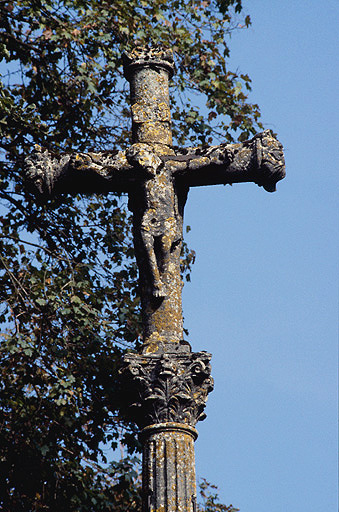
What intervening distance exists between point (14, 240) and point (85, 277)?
3.62ft

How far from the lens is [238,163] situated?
6809mm

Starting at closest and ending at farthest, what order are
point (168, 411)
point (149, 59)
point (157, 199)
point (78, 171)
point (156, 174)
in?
point (168, 411), point (157, 199), point (156, 174), point (78, 171), point (149, 59)

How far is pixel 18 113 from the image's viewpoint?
11438 millimetres

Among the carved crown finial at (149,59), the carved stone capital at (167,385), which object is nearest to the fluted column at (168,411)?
the carved stone capital at (167,385)

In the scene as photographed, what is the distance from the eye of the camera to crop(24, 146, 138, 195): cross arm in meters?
6.82

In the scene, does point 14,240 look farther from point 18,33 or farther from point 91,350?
point 18,33

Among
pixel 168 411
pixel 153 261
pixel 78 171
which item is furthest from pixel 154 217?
pixel 168 411

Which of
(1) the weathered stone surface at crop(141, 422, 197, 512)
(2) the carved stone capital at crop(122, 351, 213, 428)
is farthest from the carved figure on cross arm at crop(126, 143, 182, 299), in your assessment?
(1) the weathered stone surface at crop(141, 422, 197, 512)

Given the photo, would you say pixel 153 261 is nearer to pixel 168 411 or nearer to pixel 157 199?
pixel 157 199

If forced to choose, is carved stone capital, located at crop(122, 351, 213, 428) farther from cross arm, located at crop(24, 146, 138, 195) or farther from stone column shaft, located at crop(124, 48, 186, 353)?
cross arm, located at crop(24, 146, 138, 195)

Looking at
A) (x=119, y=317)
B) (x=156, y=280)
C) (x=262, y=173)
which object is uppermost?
(x=119, y=317)

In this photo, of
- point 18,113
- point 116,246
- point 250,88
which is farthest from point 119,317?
point 250,88

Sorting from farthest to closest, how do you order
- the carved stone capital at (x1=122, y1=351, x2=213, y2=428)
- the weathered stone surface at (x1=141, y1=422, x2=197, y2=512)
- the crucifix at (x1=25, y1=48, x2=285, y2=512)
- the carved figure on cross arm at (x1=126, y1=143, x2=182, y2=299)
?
the carved figure on cross arm at (x1=126, y1=143, x2=182, y2=299), the carved stone capital at (x1=122, y1=351, x2=213, y2=428), the crucifix at (x1=25, y1=48, x2=285, y2=512), the weathered stone surface at (x1=141, y1=422, x2=197, y2=512)

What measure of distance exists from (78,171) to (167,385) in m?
1.95
